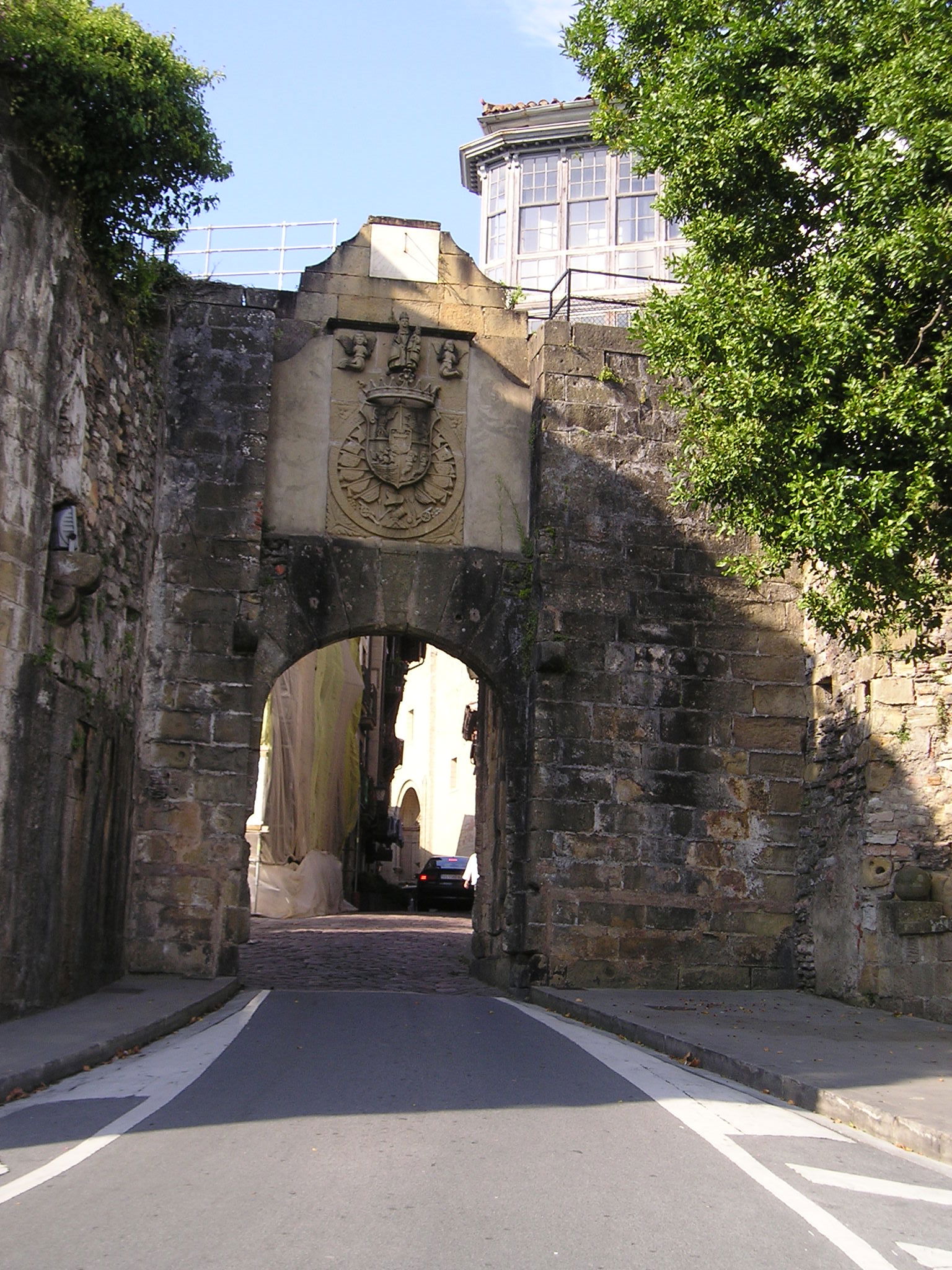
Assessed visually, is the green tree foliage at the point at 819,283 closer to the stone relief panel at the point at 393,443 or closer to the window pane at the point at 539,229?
the stone relief panel at the point at 393,443

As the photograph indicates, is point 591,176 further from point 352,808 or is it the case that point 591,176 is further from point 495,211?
point 352,808

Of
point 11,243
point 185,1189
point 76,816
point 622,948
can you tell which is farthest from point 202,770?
point 185,1189

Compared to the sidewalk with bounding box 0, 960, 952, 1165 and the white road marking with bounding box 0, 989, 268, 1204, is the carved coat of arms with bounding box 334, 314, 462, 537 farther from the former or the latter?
the white road marking with bounding box 0, 989, 268, 1204

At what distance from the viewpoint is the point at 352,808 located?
1314 inches

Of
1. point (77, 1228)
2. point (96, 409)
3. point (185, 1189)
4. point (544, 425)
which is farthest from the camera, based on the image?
point (544, 425)

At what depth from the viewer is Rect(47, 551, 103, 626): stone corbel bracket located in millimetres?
10281

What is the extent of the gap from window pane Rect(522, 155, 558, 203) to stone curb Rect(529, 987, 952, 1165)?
19.3 m

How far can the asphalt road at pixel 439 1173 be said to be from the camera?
14.1 feet

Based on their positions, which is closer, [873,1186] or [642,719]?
[873,1186]

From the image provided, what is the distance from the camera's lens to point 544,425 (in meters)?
14.2

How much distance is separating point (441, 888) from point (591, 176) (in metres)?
17.0

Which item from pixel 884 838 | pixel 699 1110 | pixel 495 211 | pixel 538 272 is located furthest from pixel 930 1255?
pixel 495 211

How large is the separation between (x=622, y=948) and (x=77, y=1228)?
9380 mm

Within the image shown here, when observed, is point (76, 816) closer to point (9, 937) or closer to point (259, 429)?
point (9, 937)
